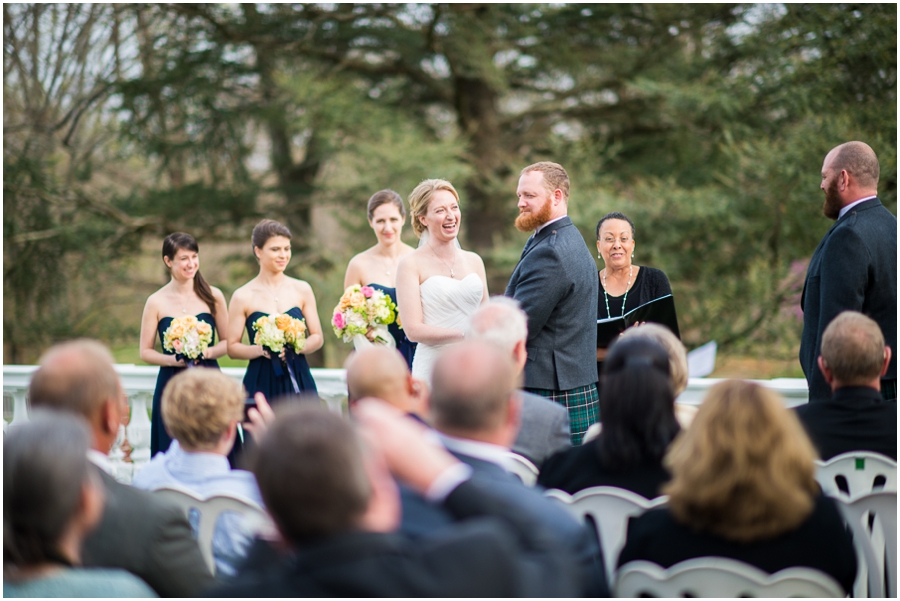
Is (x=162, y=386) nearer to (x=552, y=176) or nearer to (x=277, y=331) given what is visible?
(x=277, y=331)

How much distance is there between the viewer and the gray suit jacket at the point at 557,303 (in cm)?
367

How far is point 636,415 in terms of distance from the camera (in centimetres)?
216

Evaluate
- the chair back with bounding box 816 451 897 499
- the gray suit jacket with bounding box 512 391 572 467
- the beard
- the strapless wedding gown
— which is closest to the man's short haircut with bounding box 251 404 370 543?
the gray suit jacket with bounding box 512 391 572 467

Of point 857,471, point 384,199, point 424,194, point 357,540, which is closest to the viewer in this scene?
point 357,540

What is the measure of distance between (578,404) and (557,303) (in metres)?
0.56

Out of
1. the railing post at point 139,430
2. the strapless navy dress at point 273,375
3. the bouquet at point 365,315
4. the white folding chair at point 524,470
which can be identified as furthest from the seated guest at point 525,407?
the railing post at point 139,430

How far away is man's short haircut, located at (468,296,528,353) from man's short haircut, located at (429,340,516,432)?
926 mm

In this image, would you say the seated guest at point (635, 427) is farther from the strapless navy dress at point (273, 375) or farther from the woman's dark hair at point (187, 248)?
the woman's dark hair at point (187, 248)

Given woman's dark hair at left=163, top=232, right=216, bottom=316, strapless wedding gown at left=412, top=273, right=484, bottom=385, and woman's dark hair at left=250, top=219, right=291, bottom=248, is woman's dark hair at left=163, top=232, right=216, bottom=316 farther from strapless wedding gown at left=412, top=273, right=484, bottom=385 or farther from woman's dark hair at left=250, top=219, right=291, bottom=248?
strapless wedding gown at left=412, top=273, right=484, bottom=385

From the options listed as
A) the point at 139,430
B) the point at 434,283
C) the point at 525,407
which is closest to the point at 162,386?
the point at 139,430

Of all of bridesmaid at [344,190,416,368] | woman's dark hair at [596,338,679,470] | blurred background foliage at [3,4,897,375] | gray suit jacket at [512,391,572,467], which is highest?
blurred background foliage at [3,4,897,375]

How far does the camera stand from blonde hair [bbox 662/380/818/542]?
1.80 metres

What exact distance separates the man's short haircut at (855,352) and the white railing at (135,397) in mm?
3474

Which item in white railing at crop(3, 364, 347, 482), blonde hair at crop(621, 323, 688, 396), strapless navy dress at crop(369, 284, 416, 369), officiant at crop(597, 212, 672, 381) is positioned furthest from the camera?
white railing at crop(3, 364, 347, 482)
